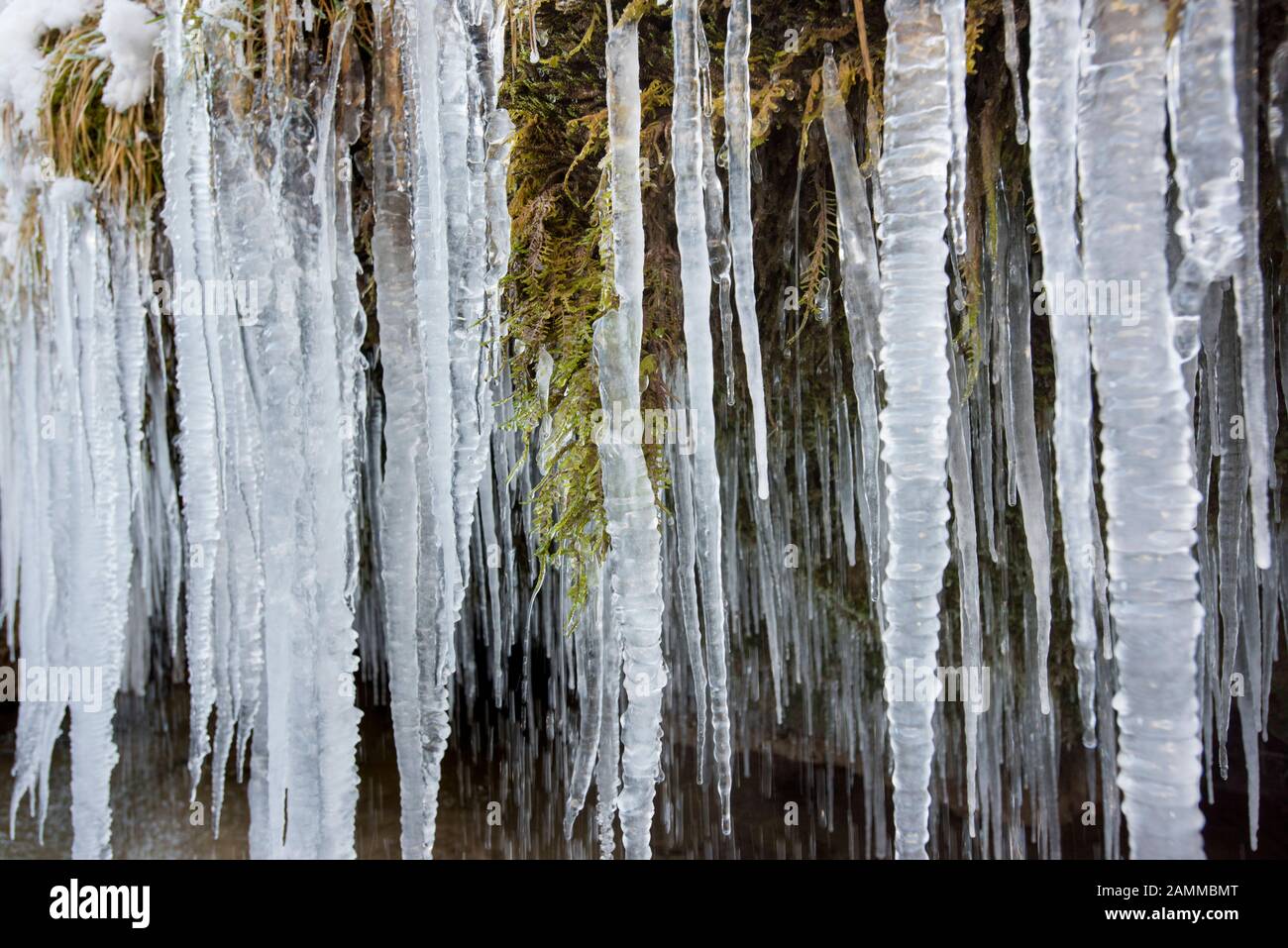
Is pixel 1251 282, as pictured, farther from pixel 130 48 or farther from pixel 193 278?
pixel 130 48

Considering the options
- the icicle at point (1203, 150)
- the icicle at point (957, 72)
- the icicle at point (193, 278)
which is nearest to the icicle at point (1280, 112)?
the icicle at point (1203, 150)

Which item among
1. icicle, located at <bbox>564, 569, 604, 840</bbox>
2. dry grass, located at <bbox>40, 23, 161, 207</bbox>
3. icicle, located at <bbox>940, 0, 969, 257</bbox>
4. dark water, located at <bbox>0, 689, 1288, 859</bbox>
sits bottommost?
dark water, located at <bbox>0, 689, 1288, 859</bbox>

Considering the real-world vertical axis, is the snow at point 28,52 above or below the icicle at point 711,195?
above

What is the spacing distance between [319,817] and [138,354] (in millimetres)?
1934

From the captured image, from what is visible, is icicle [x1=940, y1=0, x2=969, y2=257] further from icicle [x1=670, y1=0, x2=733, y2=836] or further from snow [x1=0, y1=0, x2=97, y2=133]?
snow [x1=0, y1=0, x2=97, y2=133]

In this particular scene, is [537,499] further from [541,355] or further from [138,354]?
[138,354]

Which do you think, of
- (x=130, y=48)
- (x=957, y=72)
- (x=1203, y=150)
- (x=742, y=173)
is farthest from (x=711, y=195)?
(x=130, y=48)

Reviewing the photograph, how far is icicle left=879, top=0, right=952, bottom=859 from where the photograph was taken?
1.36 m

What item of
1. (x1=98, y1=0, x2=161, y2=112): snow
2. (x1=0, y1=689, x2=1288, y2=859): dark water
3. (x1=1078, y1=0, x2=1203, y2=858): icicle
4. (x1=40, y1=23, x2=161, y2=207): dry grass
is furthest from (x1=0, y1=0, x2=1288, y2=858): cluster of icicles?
(x1=0, y1=689, x2=1288, y2=859): dark water

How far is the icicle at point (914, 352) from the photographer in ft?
4.47

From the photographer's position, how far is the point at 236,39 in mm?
2211

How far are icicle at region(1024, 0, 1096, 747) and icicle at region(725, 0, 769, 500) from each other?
0.54 m

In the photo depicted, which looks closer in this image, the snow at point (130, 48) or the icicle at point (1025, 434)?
the icicle at point (1025, 434)

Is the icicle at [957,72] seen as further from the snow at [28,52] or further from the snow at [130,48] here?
the snow at [28,52]
